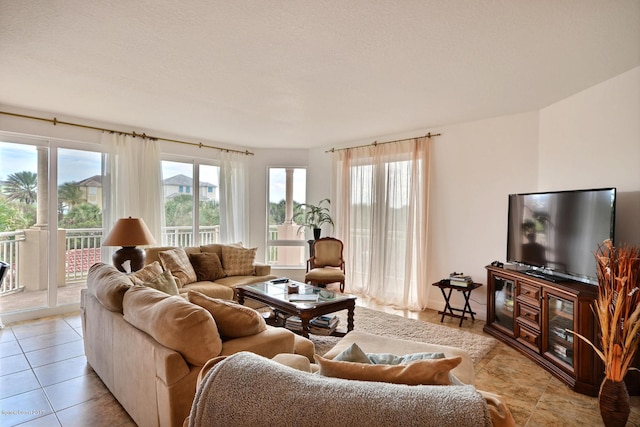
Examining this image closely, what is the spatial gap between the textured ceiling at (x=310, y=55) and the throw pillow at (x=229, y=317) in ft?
5.72

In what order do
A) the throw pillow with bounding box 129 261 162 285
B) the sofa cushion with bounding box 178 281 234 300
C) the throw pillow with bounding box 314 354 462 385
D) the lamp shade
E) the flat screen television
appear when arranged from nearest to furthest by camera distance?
the throw pillow with bounding box 314 354 462 385
the flat screen television
the throw pillow with bounding box 129 261 162 285
the lamp shade
the sofa cushion with bounding box 178 281 234 300

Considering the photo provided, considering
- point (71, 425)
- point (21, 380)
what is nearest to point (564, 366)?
point (71, 425)

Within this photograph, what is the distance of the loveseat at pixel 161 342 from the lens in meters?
1.60

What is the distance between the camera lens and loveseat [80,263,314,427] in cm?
160

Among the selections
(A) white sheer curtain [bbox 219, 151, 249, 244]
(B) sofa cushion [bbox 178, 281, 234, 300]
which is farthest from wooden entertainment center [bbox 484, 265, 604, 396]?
(A) white sheer curtain [bbox 219, 151, 249, 244]

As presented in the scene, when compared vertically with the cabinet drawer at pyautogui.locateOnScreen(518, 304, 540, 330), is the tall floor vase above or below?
below

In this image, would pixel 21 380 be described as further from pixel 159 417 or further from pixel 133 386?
pixel 159 417

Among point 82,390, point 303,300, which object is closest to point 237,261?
point 303,300

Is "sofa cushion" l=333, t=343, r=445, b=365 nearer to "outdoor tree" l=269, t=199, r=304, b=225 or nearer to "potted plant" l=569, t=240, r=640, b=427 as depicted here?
"potted plant" l=569, t=240, r=640, b=427

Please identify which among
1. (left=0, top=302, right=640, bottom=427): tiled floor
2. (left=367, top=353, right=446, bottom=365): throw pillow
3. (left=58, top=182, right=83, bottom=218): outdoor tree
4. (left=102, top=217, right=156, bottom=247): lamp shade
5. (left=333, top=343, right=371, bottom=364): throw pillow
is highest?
(left=58, top=182, right=83, bottom=218): outdoor tree

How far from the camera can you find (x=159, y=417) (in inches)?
66.3

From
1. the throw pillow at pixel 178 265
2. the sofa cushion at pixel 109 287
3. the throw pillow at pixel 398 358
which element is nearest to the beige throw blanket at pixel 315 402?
the throw pillow at pixel 398 358

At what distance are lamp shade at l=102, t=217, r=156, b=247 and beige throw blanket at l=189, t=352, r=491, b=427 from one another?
10.00 feet

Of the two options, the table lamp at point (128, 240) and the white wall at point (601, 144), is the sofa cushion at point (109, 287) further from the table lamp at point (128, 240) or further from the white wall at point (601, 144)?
the white wall at point (601, 144)
